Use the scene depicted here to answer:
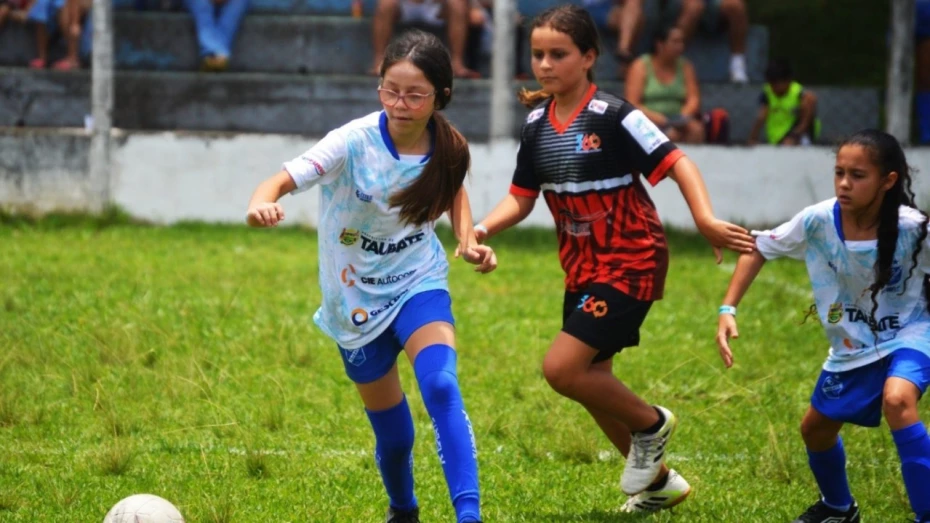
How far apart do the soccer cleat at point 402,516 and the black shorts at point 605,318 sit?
91 cm

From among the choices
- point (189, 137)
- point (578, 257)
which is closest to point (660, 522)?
point (578, 257)

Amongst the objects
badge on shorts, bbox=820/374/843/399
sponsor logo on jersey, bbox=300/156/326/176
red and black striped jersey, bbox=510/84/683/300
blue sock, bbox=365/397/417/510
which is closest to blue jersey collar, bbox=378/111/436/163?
sponsor logo on jersey, bbox=300/156/326/176

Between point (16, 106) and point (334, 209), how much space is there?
351 inches

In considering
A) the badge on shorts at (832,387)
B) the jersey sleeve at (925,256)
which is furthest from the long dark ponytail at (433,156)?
the jersey sleeve at (925,256)

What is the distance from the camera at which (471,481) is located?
4.34 meters

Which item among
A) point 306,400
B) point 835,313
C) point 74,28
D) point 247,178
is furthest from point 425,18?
point 835,313

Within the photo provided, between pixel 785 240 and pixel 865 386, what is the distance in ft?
2.04

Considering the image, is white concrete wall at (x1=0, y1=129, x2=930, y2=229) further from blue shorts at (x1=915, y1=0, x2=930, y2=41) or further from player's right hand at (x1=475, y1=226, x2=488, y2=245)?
player's right hand at (x1=475, y1=226, x2=488, y2=245)

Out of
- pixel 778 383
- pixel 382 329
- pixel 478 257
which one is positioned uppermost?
pixel 478 257

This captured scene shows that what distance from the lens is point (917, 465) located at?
4664 millimetres

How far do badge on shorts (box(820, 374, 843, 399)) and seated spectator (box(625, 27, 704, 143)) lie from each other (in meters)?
7.11

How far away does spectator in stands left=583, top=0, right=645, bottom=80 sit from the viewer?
12.6 m

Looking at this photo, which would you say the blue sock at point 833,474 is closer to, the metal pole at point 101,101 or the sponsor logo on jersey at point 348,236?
the sponsor logo on jersey at point 348,236

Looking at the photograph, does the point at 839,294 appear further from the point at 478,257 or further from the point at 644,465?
the point at 478,257
